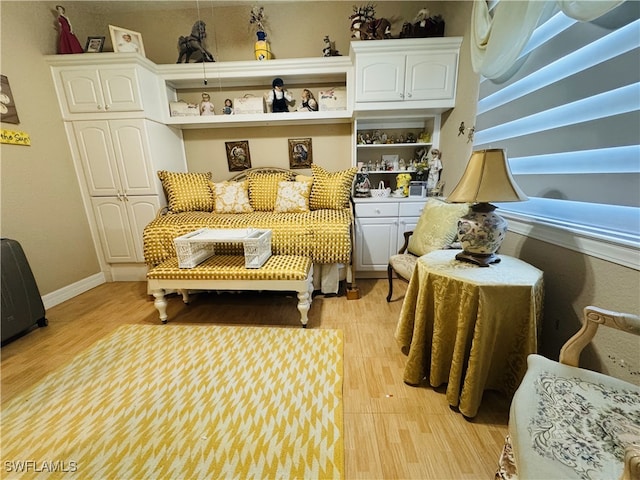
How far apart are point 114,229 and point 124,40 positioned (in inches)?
73.0

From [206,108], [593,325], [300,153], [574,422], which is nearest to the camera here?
[574,422]

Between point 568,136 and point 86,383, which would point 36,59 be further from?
point 568,136

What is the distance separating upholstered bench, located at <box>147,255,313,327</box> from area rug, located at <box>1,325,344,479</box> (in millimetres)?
362

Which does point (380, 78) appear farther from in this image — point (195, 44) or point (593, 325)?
point (593, 325)

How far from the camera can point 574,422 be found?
64 centimetres

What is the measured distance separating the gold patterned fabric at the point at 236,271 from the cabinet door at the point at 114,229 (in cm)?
115

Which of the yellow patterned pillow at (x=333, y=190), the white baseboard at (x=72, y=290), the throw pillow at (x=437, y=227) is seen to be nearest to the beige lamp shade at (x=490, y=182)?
the throw pillow at (x=437, y=227)

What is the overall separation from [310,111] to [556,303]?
2.57m

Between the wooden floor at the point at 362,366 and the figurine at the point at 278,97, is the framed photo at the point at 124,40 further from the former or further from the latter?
the wooden floor at the point at 362,366

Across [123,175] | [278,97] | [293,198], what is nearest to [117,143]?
[123,175]

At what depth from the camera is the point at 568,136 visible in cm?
118

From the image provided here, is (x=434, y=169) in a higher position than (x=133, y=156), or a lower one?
lower

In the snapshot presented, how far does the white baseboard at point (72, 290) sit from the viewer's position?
226cm

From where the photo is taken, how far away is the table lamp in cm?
112
